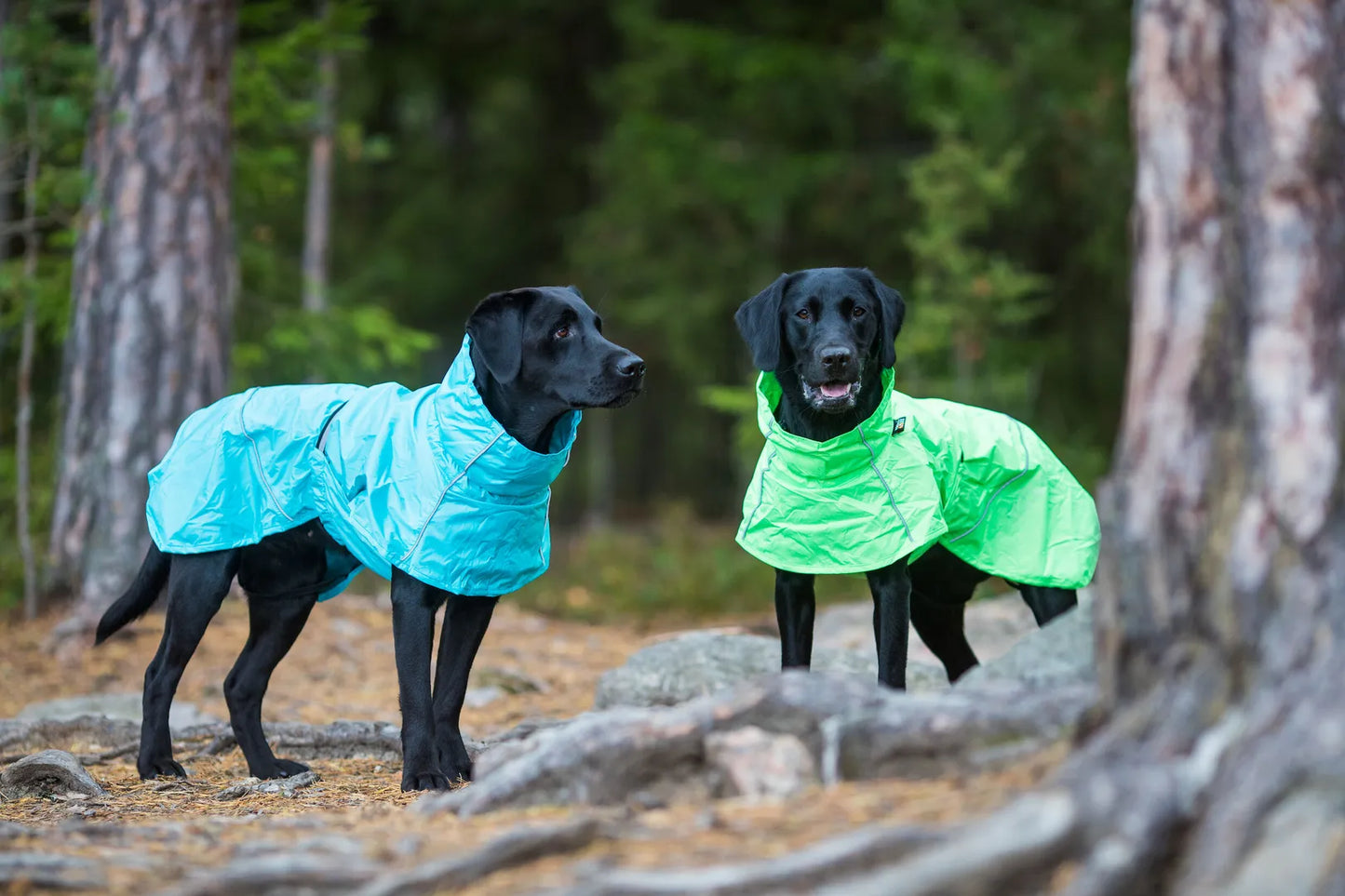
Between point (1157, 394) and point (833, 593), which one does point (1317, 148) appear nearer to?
point (1157, 394)

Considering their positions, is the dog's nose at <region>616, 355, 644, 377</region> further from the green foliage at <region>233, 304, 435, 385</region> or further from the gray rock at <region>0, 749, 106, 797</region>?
the green foliage at <region>233, 304, 435, 385</region>

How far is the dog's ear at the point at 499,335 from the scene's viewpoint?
5543 mm

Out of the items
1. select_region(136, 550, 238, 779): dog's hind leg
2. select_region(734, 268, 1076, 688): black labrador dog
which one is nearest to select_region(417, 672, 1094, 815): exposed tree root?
select_region(734, 268, 1076, 688): black labrador dog

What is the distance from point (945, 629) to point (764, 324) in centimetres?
162

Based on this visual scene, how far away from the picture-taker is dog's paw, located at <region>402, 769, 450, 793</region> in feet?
16.8

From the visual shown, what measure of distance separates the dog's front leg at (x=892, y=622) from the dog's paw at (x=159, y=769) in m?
2.84

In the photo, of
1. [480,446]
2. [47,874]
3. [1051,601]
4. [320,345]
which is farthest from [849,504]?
[320,345]

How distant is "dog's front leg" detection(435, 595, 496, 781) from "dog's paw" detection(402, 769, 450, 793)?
0.32m

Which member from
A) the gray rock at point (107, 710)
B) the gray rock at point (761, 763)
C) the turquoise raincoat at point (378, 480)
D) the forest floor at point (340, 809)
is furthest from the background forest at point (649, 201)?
the gray rock at point (761, 763)

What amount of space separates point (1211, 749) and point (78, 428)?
26.2 feet

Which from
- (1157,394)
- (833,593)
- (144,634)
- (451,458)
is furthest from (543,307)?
(833,593)

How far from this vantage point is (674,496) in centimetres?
2205

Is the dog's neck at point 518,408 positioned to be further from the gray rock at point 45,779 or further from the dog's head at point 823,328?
the gray rock at point 45,779

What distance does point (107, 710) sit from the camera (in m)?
7.12
